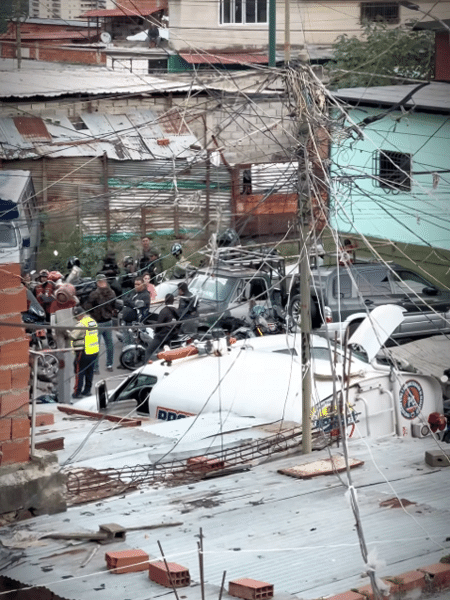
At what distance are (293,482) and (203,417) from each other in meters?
3.07

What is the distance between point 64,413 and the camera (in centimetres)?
1197

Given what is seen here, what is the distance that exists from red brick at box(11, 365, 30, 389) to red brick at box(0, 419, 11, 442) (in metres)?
0.24

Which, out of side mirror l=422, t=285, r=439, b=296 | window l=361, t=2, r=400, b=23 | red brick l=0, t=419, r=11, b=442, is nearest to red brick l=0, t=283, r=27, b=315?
red brick l=0, t=419, r=11, b=442

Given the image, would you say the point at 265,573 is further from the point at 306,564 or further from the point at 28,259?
the point at 28,259

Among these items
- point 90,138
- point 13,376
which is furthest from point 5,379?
point 90,138

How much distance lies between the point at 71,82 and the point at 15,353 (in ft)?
77.0

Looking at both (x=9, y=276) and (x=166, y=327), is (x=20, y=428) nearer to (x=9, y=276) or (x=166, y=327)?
(x=9, y=276)

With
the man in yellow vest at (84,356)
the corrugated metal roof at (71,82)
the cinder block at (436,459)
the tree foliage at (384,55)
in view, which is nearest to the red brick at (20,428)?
the cinder block at (436,459)

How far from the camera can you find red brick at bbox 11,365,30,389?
707 centimetres

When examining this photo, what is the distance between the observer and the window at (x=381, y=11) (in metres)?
30.4

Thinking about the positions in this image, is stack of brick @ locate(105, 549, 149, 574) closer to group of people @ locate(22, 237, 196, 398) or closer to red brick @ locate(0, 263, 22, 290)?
red brick @ locate(0, 263, 22, 290)

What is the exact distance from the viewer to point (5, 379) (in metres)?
7.03

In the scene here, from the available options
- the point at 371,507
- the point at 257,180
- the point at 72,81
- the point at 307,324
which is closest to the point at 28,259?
the point at 257,180

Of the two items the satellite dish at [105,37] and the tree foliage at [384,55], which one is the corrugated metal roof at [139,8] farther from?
the tree foliage at [384,55]
